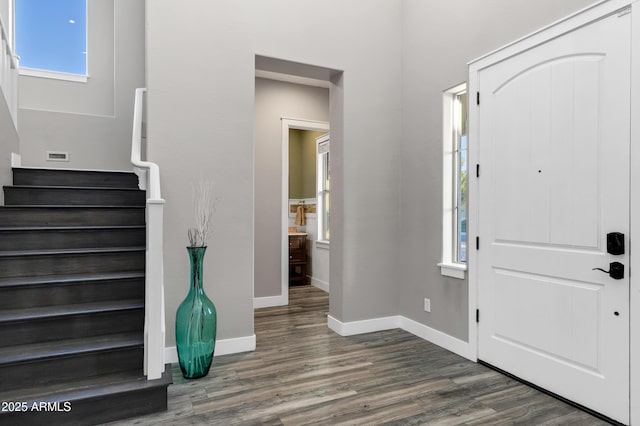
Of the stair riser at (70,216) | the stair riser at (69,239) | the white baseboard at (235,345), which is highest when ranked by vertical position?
the stair riser at (70,216)

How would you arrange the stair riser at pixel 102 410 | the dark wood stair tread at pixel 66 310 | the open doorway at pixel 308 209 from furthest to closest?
the open doorway at pixel 308 209 < the dark wood stair tread at pixel 66 310 < the stair riser at pixel 102 410

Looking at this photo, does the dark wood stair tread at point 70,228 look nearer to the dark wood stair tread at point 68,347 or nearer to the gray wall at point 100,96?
the dark wood stair tread at point 68,347

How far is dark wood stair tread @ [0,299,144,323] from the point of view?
7.73 feet

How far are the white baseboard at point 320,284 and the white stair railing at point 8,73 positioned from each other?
4348 millimetres

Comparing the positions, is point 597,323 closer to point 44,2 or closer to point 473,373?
point 473,373

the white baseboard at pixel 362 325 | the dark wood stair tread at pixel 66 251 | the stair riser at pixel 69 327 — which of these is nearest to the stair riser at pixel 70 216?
the dark wood stair tread at pixel 66 251

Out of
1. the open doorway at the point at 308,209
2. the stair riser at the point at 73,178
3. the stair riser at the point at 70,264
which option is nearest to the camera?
the stair riser at the point at 70,264

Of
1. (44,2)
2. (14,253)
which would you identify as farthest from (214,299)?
(44,2)

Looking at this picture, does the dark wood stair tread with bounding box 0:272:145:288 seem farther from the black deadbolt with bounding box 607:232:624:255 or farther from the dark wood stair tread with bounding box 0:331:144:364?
the black deadbolt with bounding box 607:232:624:255

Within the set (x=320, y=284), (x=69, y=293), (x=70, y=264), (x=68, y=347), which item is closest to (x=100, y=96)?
(x=70, y=264)

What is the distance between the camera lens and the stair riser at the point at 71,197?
333 centimetres

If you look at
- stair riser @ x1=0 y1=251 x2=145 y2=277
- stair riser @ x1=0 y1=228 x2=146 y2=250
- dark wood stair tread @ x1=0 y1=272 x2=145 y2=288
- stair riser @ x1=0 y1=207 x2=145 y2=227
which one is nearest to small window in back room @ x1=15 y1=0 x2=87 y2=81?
stair riser @ x1=0 y1=207 x2=145 y2=227

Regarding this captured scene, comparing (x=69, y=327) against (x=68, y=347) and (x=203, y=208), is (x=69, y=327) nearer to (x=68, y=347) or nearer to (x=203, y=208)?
(x=68, y=347)

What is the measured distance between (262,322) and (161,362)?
75.2 inches
